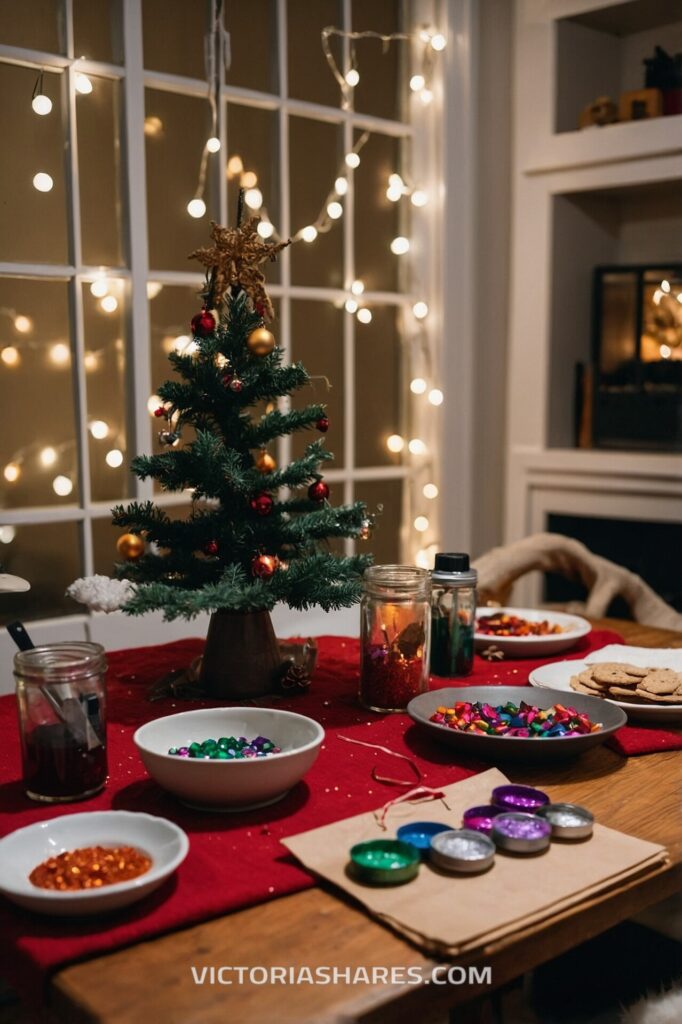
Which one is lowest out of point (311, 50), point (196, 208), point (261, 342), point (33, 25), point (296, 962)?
point (296, 962)

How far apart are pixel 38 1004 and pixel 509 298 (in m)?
2.49

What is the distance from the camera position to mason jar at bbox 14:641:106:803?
102 cm

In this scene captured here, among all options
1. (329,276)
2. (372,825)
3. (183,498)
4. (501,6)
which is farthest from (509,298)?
(372,825)

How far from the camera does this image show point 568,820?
0.95 m

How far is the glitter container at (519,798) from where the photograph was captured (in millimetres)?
986

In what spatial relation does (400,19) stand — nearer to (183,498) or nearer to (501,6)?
(501,6)

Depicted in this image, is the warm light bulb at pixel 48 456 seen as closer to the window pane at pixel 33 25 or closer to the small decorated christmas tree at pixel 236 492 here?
the window pane at pixel 33 25

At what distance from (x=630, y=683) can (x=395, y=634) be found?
1.05ft

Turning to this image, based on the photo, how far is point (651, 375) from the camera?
2.76 metres

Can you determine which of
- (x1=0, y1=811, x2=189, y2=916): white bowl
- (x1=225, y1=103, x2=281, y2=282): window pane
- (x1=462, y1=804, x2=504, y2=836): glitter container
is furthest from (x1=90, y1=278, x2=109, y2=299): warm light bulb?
(x1=462, y1=804, x2=504, y2=836): glitter container

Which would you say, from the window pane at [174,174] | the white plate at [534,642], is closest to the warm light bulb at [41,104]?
the window pane at [174,174]

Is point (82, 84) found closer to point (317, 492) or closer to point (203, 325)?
point (203, 325)

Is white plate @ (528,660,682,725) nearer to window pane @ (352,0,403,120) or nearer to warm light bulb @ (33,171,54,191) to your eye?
warm light bulb @ (33,171,54,191)

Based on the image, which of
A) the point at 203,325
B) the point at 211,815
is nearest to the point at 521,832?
the point at 211,815
